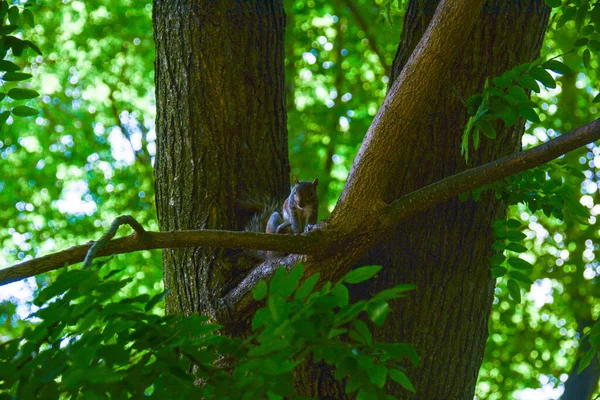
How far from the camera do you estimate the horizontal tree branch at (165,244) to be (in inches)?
95.7

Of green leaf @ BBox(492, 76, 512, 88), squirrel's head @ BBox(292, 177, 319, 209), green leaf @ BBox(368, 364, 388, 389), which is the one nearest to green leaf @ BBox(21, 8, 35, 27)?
squirrel's head @ BBox(292, 177, 319, 209)

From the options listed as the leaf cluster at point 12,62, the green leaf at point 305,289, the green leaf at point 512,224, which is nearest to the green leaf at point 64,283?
the green leaf at point 305,289

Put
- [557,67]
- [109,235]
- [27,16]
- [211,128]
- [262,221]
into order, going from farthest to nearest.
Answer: [262,221] < [211,128] < [27,16] < [557,67] < [109,235]

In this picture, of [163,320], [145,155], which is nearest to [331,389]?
[163,320]

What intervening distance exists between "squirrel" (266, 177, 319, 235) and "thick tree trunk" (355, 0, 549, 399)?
0.79m

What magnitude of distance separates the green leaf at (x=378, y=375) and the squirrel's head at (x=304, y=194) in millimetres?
2501

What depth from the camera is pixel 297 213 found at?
427 cm

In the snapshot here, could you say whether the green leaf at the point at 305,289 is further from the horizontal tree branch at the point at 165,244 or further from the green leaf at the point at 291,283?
the horizontal tree branch at the point at 165,244

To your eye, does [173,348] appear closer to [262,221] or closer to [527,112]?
[527,112]

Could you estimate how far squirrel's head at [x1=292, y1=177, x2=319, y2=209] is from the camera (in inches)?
171

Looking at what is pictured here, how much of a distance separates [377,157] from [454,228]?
63cm

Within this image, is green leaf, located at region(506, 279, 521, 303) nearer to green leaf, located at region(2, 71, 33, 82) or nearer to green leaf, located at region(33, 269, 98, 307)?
green leaf, located at region(33, 269, 98, 307)

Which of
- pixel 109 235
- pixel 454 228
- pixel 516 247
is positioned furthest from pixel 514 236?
pixel 109 235

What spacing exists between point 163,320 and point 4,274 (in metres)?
0.69
